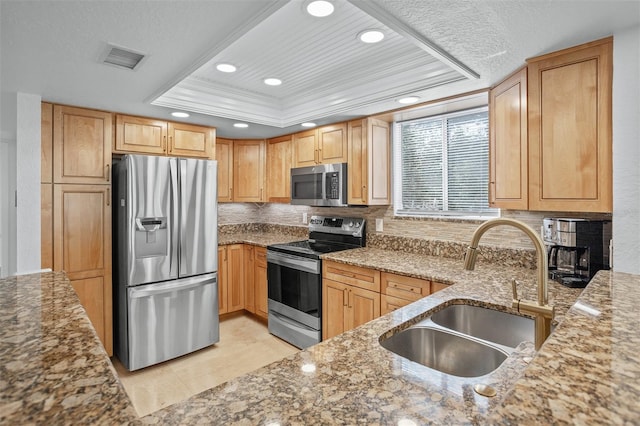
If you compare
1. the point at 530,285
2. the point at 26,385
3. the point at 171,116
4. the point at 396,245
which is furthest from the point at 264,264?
the point at 26,385

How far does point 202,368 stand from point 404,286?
1863 mm

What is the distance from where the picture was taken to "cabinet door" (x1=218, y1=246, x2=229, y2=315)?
3.84 metres

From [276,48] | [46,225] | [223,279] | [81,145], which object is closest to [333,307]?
[223,279]

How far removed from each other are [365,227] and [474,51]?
1.99 metres

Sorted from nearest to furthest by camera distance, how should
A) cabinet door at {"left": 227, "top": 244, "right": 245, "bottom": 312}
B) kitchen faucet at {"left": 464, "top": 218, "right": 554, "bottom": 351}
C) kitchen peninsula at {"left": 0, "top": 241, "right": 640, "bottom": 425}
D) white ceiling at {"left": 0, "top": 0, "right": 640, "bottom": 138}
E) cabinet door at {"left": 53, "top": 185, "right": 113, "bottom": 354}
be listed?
kitchen peninsula at {"left": 0, "top": 241, "right": 640, "bottom": 425} < kitchen faucet at {"left": 464, "top": 218, "right": 554, "bottom": 351} < white ceiling at {"left": 0, "top": 0, "right": 640, "bottom": 138} < cabinet door at {"left": 53, "top": 185, "right": 113, "bottom": 354} < cabinet door at {"left": 227, "top": 244, "right": 245, "bottom": 312}

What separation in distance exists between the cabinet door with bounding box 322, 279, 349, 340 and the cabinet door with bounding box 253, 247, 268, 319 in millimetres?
993

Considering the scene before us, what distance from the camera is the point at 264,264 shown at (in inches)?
148

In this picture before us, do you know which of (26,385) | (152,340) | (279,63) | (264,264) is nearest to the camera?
(26,385)

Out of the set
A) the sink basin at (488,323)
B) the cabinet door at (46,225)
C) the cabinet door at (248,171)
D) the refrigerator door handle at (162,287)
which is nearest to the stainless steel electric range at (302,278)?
the refrigerator door handle at (162,287)

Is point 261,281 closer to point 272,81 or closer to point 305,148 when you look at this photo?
point 305,148

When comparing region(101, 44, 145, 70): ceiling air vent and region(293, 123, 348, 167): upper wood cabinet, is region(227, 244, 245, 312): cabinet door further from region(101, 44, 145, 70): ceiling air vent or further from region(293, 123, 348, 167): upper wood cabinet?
region(101, 44, 145, 70): ceiling air vent

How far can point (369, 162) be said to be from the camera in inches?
122

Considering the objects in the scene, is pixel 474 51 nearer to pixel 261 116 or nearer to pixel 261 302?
pixel 261 116

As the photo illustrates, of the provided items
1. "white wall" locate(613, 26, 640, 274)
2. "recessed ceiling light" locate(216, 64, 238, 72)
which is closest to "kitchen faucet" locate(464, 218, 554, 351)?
"white wall" locate(613, 26, 640, 274)
